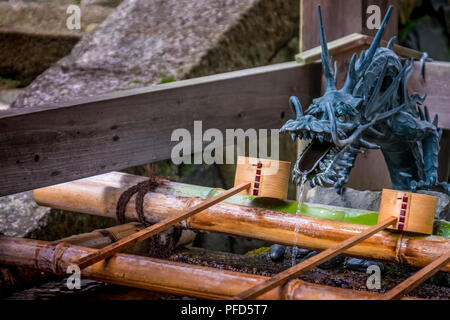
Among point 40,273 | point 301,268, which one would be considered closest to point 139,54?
point 40,273

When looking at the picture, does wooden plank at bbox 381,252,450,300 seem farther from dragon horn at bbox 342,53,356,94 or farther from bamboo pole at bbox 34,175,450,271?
dragon horn at bbox 342,53,356,94

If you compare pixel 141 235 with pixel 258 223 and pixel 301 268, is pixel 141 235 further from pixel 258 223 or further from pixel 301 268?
pixel 301 268

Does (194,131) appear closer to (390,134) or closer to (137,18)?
(390,134)

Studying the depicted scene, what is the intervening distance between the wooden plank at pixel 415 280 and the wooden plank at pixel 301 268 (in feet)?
0.88

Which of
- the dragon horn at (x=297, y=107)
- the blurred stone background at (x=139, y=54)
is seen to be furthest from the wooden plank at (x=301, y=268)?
the blurred stone background at (x=139, y=54)

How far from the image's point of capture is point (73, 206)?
317 cm

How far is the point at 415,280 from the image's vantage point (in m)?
1.99

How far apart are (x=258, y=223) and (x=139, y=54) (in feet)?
7.88

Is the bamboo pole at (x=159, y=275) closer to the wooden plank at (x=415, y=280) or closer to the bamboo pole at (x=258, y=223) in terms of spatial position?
the wooden plank at (x=415, y=280)

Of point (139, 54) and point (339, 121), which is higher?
point (139, 54)

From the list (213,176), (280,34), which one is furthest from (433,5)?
(213,176)

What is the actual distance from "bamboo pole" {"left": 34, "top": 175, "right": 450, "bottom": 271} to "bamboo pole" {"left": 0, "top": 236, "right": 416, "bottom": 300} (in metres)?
0.52

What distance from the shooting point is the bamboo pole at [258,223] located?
241 cm

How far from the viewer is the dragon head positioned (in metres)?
2.35
